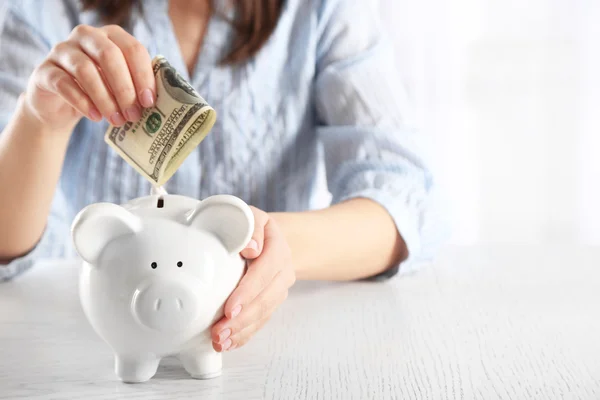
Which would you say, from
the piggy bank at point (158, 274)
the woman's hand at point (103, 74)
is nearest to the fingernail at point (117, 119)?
the woman's hand at point (103, 74)

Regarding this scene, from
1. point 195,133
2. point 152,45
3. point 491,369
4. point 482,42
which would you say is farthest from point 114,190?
point 482,42

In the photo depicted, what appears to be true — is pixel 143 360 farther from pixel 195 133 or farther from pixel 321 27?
pixel 321 27

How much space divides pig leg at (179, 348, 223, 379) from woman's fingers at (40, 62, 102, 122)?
235 millimetres

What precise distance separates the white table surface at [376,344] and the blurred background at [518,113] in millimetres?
1387

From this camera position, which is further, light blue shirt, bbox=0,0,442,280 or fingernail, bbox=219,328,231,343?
light blue shirt, bbox=0,0,442,280

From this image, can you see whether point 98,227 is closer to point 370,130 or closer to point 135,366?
point 135,366

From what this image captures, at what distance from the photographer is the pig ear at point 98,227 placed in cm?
54

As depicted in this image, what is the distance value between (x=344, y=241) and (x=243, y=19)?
39 centimetres

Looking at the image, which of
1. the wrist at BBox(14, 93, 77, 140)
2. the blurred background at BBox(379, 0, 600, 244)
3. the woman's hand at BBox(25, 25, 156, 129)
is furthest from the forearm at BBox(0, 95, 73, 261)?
the blurred background at BBox(379, 0, 600, 244)

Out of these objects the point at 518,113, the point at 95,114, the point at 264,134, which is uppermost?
the point at 95,114

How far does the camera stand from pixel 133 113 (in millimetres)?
636

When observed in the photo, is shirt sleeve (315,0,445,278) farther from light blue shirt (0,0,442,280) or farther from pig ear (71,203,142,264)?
pig ear (71,203,142,264)

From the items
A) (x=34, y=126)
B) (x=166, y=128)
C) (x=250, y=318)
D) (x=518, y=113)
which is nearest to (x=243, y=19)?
(x=34, y=126)

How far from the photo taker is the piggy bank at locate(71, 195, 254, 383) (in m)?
0.53
